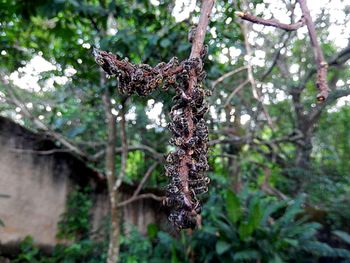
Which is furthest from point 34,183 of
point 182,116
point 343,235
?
point 182,116

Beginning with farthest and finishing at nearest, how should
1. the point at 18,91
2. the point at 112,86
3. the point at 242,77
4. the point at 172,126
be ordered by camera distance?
1. the point at 242,77
2. the point at 18,91
3. the point at 112,86
4. the point at 172,126

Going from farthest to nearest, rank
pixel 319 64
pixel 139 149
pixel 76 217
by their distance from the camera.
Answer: pixel 76 217 → pixel 139 149 → pixel 319 64

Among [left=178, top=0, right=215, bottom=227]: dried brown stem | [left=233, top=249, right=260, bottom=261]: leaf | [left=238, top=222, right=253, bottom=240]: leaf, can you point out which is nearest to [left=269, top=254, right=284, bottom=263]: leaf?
[left=233, top=249, right=260, bottom=261]: leaf

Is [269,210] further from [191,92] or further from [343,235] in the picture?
[191,92]

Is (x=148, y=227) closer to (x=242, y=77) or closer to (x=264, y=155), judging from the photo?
(x=264, y=155)

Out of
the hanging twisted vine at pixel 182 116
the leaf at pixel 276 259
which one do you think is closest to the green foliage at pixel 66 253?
the leaf at pixel 276 259

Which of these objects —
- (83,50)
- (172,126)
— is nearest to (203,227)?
(83,50)

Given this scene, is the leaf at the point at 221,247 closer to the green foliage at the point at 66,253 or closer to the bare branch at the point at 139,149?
the bare branch at the point at 139,149
